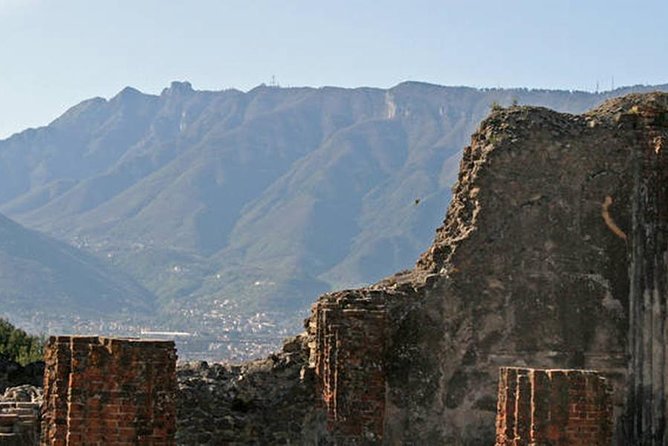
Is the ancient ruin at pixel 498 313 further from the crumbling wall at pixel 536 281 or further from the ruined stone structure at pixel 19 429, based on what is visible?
the ruined stone structure at pixel 19 429

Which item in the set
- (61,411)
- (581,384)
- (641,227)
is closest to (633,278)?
(641,227)

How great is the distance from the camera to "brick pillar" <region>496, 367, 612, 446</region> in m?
→ 12.0

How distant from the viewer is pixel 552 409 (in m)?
12.0

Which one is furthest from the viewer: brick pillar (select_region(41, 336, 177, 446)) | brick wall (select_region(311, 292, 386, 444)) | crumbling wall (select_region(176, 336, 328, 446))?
brick wall (select_region(311, 292, 386, 444))

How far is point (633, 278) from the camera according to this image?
16.6m

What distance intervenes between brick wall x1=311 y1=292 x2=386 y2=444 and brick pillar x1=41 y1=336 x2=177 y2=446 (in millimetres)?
5407

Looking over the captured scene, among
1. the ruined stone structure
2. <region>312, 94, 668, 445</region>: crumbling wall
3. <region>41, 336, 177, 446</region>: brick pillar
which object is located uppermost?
<region>312, 94, 668, 445</region>: crumbling wall

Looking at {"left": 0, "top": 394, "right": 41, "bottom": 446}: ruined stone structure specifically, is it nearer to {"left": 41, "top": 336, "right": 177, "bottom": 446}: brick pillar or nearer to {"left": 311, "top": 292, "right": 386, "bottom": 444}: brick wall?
{"left": 41, "top": 336, "right": 177, "bottom": 446}: brick pillar

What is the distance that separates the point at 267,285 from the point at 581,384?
187 m

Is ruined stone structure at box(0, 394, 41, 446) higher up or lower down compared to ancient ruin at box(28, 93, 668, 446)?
lower down

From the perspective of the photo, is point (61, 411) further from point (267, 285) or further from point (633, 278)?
point (267, 285)

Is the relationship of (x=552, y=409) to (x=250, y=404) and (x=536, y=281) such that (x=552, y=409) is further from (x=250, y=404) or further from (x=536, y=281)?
(x=536, y=281)

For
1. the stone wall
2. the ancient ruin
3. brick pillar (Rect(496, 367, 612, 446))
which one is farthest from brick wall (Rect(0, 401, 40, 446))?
brick pillar (Rect(496, 367, 612, 446))

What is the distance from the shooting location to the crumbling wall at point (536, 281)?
16141 millimetres
